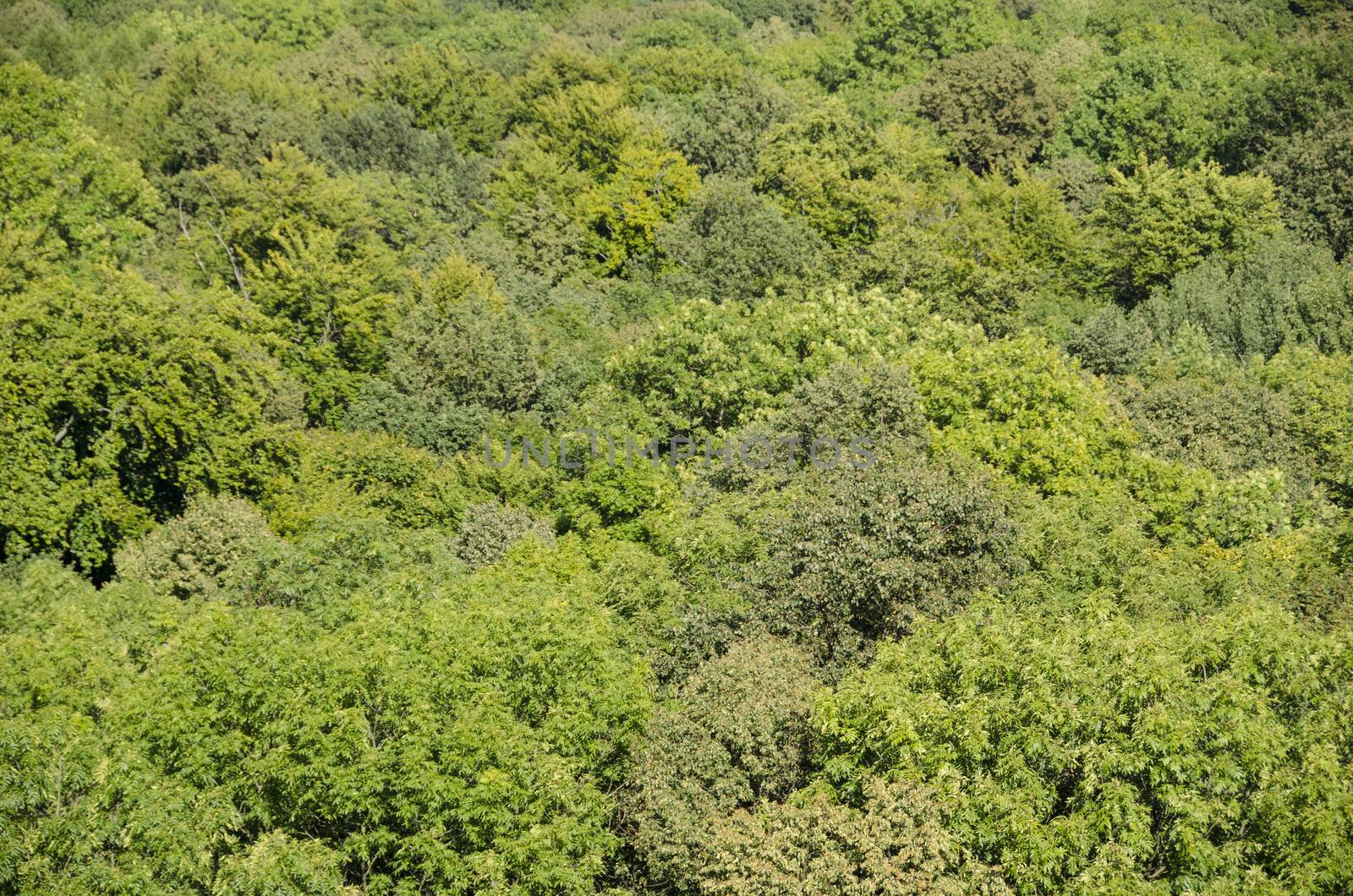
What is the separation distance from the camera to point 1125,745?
21891 mm

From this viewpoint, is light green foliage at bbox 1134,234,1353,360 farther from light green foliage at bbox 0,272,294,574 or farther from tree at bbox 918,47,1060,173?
light green foliage at bbox 0,272,294,574

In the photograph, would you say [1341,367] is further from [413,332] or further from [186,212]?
[186,212]

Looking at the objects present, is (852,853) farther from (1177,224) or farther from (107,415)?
(1177,224)

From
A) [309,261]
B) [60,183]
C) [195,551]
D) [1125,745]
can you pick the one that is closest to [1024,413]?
[1125,745]

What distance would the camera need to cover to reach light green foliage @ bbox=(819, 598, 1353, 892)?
20.3 meters

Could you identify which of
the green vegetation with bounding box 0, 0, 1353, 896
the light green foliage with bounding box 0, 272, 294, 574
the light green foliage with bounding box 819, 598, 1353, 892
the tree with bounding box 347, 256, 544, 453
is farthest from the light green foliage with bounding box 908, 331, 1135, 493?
the light green foliage with bounding box 0, 272, 294, 574

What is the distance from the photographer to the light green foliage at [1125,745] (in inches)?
801

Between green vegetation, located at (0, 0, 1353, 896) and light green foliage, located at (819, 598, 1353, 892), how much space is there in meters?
0.12

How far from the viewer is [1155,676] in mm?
22422

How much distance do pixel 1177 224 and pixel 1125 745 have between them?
53540 mm

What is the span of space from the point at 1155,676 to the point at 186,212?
64.0 meters

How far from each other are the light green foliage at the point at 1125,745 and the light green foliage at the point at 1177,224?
4624 cm

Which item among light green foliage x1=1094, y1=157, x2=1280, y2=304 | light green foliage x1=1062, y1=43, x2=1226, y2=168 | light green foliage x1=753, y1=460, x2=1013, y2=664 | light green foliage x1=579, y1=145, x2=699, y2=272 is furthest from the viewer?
light green foliage x1=1062, y1=43, x2=1226, y2=168

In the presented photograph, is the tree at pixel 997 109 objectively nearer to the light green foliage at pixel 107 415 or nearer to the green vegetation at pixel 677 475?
the green vegetation at pixel 677 475
